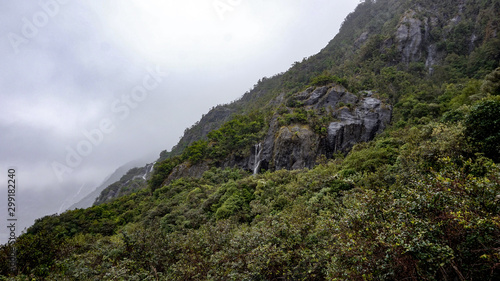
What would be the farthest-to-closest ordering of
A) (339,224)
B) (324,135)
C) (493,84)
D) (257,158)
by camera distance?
(257,158)
(324,135)
(493,84)
(339,224)

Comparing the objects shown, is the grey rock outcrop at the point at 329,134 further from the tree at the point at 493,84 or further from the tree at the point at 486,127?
the tree at the point at 486,127

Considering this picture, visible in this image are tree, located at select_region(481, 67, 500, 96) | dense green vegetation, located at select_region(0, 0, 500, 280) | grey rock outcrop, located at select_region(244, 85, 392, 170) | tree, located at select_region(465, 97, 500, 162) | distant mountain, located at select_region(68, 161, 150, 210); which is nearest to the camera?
dense green vegetation, located at select_region(0, 0, 500, 280)

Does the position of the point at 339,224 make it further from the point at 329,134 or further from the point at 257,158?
the point at 257,158

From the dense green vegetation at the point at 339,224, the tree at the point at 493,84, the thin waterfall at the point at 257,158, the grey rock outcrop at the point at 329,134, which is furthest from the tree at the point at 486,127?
the thin waterfall at the point at 257,158

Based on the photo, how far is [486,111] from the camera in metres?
10.3

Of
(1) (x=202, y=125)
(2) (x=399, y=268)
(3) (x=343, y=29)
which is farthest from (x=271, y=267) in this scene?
(3) (x=343, y=29)

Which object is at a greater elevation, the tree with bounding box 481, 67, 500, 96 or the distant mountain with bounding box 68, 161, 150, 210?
the distant mountain with bounding box 68, 161, 150, 210

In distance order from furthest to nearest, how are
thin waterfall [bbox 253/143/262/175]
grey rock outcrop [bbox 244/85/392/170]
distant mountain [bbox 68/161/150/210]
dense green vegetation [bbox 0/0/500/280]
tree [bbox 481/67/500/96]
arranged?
distant mountain [bbox 68/161/150/210]
thin waterfall [bbox 253/143/262/175]
grey rock outcrop [bbox 244/85/392/170]
tree [bbox 481/67/500/96]
dense green vegetation [bbox 0/0/500/280]

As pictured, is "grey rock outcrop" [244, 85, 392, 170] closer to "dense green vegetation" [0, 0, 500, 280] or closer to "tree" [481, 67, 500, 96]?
"dense green vegetation" [0, 0, 500, 280]

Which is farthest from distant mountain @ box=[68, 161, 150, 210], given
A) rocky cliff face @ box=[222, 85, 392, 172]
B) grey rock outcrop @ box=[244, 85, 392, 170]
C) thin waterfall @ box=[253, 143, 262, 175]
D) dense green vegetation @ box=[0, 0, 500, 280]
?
grey rock outcrop @ box=[244, 85, 392, 170]

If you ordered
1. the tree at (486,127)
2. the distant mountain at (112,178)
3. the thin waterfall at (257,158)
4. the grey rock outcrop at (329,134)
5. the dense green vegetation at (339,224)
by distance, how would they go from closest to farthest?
the dense green vegetation at (339,224)
the tree at (486,127)
the grey rock outcrop at (329,134)
the thin waterfall at (257,158)
the distant mountain at (112,178)

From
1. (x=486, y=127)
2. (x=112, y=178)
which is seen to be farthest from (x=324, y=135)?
(x=112, y=178)

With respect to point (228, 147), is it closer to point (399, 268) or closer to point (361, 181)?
point (361, 181)

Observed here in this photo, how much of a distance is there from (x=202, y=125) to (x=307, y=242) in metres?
84.2
